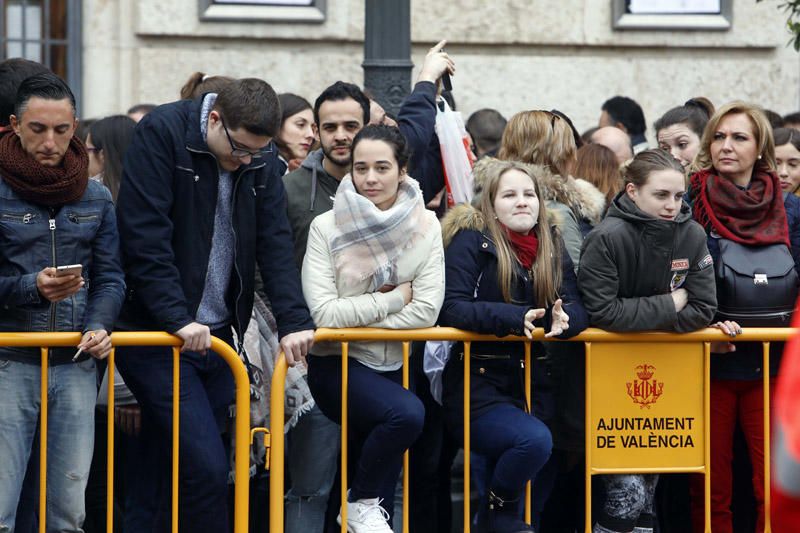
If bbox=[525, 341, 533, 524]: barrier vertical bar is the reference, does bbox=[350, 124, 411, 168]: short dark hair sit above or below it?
above

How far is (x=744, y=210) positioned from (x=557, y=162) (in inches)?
30.2

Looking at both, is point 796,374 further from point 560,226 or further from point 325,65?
point 325,65

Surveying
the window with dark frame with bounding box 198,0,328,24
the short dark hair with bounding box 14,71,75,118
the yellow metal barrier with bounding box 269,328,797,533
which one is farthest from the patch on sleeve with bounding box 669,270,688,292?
the window with dark frame with bounding box 198,0,328,24

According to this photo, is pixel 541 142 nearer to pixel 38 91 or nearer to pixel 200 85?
pixel 200 85

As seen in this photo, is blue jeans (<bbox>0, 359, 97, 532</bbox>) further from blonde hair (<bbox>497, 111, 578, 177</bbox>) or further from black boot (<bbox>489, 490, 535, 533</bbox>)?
blonde hair (<bbox>497, 111, 578, 177</bbox>)

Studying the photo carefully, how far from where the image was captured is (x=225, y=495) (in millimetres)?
5168

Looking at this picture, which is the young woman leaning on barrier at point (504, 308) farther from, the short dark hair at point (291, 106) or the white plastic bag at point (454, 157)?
the short dark hair at point (291, 106)

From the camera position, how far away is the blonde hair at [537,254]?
5406mm

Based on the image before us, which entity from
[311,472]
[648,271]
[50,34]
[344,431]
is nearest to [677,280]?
[648,271]

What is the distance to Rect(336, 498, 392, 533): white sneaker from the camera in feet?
17.4

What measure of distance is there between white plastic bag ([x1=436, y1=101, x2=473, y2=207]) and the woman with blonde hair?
16cm

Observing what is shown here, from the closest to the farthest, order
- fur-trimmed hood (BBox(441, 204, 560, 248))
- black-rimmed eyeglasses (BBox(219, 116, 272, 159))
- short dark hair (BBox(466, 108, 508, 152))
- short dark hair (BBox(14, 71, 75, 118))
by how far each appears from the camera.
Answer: short dark hair (BBox(14, 71, 75, 118)) → black-rimmed eyeglasses (BBox(219, 116, 272, 159)) → fur-trimmed hood (BBox(441, 204, 560, 248)) → short dark hair (BBox(466, 108, 508, 152))

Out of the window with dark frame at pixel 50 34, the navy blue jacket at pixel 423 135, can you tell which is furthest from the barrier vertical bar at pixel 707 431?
the window with dark frame at pixel 50 34

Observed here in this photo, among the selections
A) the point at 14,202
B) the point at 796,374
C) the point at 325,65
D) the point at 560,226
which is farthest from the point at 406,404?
the point at 325,65
